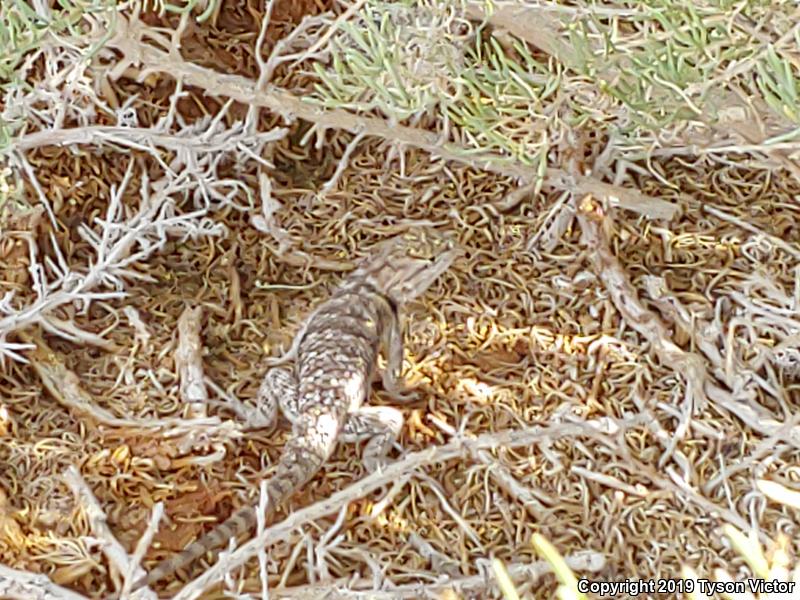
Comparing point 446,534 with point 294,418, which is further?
point 294,418

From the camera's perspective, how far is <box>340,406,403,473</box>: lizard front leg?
1840mm

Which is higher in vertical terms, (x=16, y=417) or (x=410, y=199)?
(x=410, y=199)

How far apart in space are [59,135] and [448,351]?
0.91m

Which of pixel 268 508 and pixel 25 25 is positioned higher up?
pixel 25 25

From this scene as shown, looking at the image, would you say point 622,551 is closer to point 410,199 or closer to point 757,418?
point 757,418

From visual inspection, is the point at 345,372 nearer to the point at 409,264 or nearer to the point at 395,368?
the point at 395,368

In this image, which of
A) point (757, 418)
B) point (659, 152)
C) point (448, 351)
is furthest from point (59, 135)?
point (757, 418)

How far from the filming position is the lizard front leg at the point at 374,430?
1.84 m

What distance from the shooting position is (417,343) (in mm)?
2076

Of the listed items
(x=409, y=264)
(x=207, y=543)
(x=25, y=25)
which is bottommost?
(x=207, y=543)

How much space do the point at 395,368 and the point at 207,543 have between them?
553mm

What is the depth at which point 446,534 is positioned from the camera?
1721 millimetres

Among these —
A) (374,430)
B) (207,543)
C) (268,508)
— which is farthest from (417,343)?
(207,543)

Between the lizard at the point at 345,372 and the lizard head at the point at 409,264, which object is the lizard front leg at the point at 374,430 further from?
the lizard head at the point at 409,264
